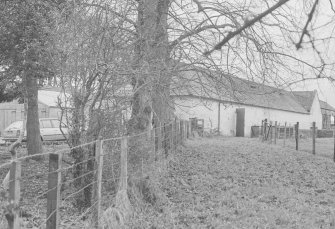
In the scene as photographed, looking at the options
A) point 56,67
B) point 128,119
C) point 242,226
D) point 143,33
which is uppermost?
point 143,33

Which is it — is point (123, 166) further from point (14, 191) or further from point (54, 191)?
point (14, 191)

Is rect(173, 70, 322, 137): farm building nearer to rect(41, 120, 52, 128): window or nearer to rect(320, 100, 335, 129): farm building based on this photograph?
rect(320, 100, 335, 129): farm building

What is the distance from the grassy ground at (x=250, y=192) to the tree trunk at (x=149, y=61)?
1.69 metres

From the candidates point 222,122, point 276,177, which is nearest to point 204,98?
point 276,177

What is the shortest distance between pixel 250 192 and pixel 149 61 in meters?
3.32

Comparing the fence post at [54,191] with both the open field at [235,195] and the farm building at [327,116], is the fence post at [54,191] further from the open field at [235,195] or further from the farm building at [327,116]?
the farm building at [327,116]

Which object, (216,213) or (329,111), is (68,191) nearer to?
(216,213)

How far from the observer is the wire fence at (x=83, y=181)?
4.33 metres

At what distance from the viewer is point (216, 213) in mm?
7445

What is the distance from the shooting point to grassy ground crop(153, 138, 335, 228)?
7105 millimetres

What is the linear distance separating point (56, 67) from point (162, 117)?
5923 mm

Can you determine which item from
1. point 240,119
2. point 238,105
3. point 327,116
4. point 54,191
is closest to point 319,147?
point 238,105

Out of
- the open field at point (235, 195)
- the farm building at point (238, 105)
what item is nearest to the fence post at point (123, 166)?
the open field at point (235, 195)

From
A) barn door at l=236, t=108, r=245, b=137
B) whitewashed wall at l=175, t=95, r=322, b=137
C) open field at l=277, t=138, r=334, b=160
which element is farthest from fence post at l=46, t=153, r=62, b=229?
barn door at l=236, t=108, r=245, b=137
